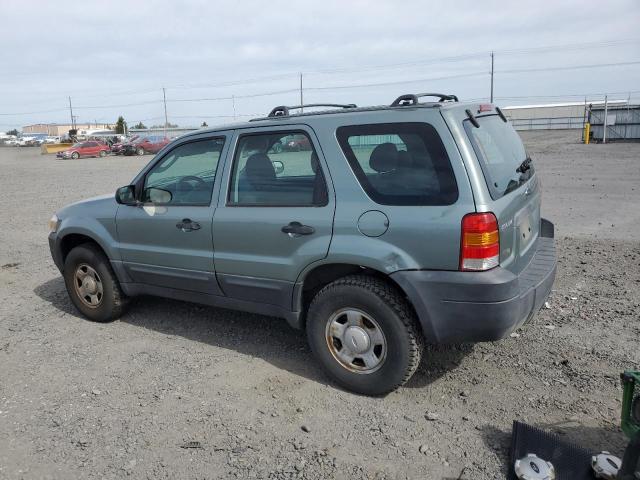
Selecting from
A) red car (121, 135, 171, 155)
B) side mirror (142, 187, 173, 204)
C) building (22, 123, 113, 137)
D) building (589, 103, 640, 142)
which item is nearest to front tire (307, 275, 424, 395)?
side mirror (142, 187, 173, 204)

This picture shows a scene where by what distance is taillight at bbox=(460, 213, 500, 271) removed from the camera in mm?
3154

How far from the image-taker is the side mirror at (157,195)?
4527 millimetres

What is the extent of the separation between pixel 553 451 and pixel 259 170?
2.68m

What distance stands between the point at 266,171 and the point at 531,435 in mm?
2500

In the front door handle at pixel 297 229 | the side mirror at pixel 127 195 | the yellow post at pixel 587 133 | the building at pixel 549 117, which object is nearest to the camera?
the front door handle at pixel 297 229

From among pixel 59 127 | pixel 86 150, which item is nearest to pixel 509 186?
pixel 86 150

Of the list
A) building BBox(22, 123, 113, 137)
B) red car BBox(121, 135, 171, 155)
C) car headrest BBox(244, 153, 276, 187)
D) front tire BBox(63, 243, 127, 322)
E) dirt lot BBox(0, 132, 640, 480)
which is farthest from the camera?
building BBox(22, 123, 113, 137)

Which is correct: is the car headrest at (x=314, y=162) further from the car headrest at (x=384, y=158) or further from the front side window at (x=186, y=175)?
the front side window at (x=186, y=175)

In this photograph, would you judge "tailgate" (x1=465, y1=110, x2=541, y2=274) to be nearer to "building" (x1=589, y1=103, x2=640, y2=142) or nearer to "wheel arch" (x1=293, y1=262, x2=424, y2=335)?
"wheel arch" (x1=293, y1=262, x2=424, y2=335)

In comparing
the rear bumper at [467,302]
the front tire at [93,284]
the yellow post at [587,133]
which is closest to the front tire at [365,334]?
the rear bumper at [467,302]

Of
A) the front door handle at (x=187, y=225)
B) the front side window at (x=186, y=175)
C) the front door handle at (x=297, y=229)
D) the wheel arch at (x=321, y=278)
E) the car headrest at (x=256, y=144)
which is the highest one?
the car headrest at (x=256, y=144)

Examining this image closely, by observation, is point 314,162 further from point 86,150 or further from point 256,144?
point 86,150

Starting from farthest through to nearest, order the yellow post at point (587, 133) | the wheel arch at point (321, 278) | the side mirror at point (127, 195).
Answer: the yellow post at point (587, 133), the side mirror at point (127, 195), the wheel arch at point (321, 278)

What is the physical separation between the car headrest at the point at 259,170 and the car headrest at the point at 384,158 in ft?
2.74
